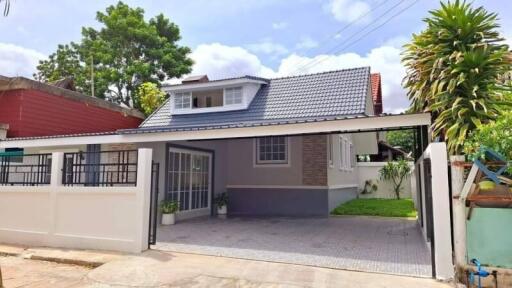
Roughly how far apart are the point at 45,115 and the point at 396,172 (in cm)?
1832

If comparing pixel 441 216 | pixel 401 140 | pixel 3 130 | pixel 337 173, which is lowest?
pixel 441 216

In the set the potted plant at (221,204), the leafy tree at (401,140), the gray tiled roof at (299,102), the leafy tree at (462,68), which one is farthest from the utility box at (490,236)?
the leafy tree at (401,140)

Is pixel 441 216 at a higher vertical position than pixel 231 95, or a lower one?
lower

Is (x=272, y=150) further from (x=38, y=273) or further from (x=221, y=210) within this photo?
(x=38, y=273)

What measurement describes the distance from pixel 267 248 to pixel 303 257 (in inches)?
44.9

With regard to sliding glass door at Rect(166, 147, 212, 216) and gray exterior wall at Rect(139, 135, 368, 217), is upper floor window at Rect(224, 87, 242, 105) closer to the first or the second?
gray exterior wall at Rect(139, 135, 368, 217)

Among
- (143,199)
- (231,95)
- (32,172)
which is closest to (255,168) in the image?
(231,95)

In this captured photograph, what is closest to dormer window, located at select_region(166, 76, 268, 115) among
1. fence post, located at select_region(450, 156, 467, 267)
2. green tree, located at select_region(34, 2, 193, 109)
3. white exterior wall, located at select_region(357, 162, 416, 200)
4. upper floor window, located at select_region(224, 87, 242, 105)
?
upper floor window, located at select_region(224, 87, 242, 105)

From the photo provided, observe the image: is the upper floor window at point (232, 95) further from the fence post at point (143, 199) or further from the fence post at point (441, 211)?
the fence post at point (441, 211)

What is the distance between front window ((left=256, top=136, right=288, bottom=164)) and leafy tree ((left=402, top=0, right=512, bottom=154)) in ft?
26.3

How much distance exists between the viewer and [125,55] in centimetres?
3164

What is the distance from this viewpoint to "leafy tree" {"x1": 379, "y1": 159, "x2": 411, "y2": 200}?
21.5 metres

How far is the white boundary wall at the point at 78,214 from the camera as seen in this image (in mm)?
8000

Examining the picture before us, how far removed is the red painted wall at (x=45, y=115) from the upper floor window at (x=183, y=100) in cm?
371
